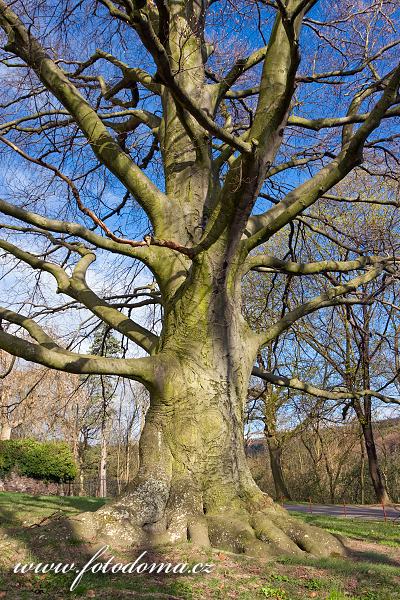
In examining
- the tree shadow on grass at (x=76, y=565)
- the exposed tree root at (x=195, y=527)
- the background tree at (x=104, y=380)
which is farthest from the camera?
the background tree at (x=104, y=380)

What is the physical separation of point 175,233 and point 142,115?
95.7 inches

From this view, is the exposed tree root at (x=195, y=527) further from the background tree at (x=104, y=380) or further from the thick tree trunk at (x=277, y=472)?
the thick tree trunk at (x=277, y=472)

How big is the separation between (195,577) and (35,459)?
15188 mm

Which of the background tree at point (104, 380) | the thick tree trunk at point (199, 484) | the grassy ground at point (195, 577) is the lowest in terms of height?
the grassy ground at point (195, 577)

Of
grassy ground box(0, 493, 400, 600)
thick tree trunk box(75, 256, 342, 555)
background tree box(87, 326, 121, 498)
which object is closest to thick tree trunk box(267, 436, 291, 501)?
background tree box(87, 326, 121, 498)

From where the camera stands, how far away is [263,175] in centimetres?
438

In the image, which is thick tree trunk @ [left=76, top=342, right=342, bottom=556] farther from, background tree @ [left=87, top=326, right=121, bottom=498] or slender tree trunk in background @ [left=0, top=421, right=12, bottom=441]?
slender tree trunk in background @ [left=0, top=421, right=12, bottom=441]

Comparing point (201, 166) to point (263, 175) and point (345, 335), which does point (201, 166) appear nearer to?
point (263, 175)

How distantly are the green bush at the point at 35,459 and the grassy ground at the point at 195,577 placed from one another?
13.6m

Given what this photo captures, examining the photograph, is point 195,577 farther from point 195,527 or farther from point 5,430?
point 5,430

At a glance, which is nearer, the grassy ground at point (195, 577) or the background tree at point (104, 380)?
the grassy ground at point (195, 577)

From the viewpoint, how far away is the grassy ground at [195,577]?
10.1 feet

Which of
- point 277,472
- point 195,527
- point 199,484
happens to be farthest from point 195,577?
point 277,472

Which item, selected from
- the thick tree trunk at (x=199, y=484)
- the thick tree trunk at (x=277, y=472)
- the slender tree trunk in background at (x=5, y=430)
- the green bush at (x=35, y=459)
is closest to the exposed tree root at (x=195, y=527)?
the thick tree trunk at (x=199, y=484)
